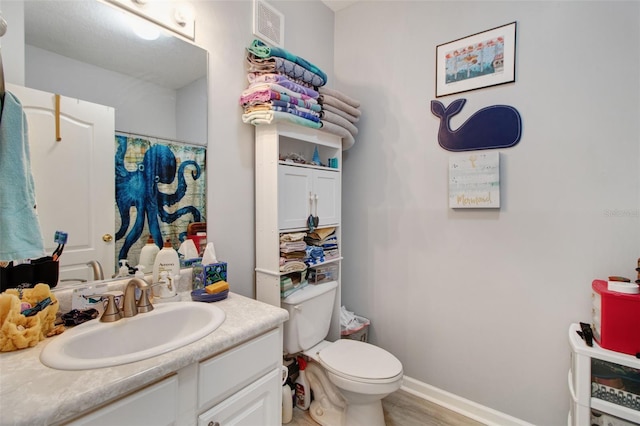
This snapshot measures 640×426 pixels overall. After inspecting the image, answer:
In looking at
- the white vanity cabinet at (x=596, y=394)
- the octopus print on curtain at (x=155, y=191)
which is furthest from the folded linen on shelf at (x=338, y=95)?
the white vanity cabinet at (x=596, y=394)

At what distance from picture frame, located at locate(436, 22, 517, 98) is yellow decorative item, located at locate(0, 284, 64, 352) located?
2.16 meters

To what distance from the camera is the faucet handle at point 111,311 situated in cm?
100

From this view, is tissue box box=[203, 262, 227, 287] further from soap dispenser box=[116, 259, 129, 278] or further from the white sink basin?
soap dispenser box=[116, 259, 129, 278]

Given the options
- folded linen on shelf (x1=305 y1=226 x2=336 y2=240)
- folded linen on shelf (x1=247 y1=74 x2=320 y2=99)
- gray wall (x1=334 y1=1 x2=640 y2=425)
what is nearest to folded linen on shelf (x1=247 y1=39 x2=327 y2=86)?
folded linen on shelf (x1=247 y1=74 x2=320 y2=99)

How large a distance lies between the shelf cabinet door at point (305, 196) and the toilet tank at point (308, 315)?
403mm

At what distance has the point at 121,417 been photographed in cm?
71

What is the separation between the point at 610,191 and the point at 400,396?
66.3 inches

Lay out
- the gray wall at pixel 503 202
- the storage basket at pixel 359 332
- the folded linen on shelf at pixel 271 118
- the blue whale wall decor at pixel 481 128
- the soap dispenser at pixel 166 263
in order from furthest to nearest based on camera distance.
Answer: the storage basket at pixel 359 332, the blue whale wall decor at pixel 481 128, the folded linen on shelf at pixel 271 118, the gray wall at pixel 503 202, the soap dispenser at pixel 166 263

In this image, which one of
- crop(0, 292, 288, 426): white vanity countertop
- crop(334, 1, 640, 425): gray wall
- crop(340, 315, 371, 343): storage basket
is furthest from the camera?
crop(340, 315, 371, 343): storage basket

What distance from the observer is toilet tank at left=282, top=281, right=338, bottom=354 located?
1624 mm

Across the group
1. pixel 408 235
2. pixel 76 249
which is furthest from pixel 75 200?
pixel 408 235

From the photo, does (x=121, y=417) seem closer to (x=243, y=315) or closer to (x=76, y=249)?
(x=243, y=315)

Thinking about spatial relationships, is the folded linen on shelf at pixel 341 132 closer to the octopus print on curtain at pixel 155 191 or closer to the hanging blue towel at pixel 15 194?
the octopus print on curtain at pixel 155 191

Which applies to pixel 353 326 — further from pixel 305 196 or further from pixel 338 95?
pixel 338 95
